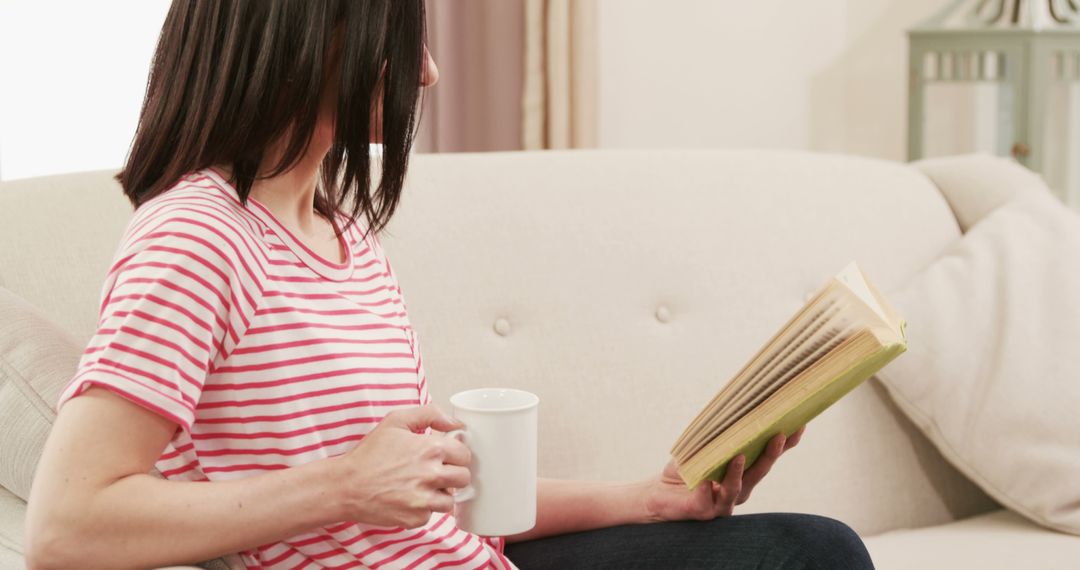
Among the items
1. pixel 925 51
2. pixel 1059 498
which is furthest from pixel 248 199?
pixel 925 51

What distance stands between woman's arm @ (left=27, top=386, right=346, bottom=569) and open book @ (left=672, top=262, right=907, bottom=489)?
13.9 inches

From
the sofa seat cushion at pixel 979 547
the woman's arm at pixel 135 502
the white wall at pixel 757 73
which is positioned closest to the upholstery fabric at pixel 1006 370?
the sofa seat cushion at pixel 979 547

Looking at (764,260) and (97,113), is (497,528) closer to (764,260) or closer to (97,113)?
(764,260)

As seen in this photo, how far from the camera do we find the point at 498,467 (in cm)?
87

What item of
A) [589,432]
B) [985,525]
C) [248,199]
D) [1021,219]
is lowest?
[985,525]

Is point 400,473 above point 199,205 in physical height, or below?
below

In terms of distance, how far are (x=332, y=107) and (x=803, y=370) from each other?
0.45 m

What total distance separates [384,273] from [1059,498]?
98cm

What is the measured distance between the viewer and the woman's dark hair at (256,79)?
86 centimetres

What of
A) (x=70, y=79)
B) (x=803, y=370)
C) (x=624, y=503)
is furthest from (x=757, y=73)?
(x=803, y=370)

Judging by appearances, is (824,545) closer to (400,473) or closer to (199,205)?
(400,473)

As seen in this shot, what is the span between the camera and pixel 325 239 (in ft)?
3.47

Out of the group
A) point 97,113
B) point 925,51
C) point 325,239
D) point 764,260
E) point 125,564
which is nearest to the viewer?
point 125,564

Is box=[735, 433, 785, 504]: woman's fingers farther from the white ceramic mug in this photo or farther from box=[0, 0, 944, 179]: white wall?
Result: box=[0, 0, 944, 179]: white wall
